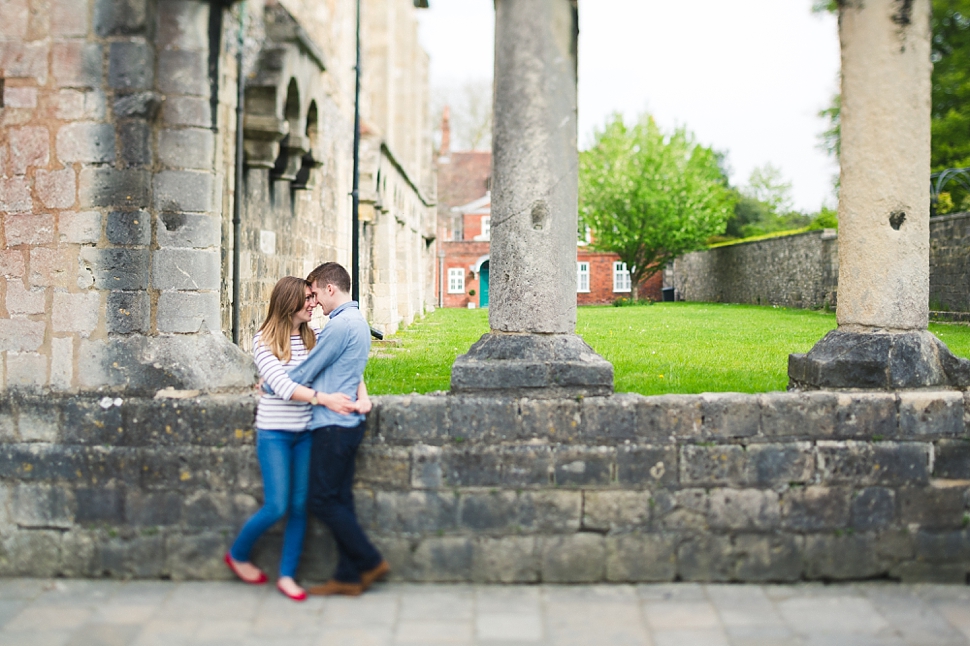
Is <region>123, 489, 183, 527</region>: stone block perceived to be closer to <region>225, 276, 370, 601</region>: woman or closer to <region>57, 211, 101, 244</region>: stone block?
<region>225, 276, 370, 601</region>: woman

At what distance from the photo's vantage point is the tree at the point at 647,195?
33688mm

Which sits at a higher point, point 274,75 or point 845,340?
point 274,75

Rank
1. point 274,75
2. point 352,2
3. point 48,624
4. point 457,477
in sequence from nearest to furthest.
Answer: point 48,624 → point 457,477 → point 274,75 → point 352,2

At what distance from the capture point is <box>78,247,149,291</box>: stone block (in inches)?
191

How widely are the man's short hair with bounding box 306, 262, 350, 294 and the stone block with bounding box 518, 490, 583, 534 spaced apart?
1.45 metres

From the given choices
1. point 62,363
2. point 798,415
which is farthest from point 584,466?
point 62,363

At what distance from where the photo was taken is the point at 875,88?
15.8ft

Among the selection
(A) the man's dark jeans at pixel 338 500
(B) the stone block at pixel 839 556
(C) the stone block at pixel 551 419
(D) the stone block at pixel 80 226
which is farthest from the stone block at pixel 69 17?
(B) the stone block at pixel 839 556

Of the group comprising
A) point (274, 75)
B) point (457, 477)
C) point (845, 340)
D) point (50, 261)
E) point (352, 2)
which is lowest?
point (457, 477)

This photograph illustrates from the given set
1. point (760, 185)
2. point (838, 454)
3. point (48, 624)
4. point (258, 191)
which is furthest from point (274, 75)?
point (760, 185)

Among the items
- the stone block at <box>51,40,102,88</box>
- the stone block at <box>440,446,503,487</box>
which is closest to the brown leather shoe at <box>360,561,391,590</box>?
the stone block at <box>440,446,503,487</box>

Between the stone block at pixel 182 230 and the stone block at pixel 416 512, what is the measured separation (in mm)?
1815

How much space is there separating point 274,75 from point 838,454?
20.3 ft

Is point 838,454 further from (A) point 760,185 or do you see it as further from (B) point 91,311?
(A) point 760,185
